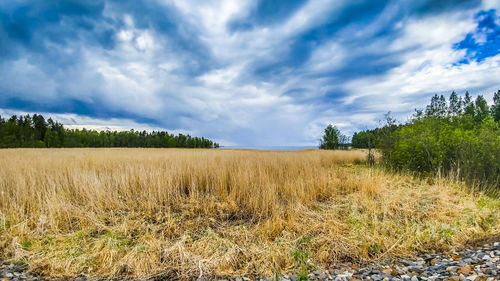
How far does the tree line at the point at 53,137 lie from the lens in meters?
42.2

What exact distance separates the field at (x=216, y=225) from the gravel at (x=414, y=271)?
168 millimetres

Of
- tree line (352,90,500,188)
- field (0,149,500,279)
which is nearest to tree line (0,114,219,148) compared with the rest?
field (0,149,500,279)

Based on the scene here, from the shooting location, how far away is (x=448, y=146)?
28.3 ft

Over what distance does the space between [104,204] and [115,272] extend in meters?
2.52

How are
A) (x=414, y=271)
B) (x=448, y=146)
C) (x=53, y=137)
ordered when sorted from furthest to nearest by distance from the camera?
(x=53, y=137) < (x=448, y=146) < (x=414, y=271)

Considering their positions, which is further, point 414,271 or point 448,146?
point 448,146

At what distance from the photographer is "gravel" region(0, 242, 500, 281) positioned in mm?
2951

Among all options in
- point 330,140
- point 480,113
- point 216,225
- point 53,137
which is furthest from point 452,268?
point 53,137

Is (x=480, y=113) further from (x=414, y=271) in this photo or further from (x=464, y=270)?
(x=414, y=271)

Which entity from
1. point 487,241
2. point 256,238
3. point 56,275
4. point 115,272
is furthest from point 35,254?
point 487,241

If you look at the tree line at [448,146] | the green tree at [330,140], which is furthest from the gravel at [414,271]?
the green tree at [330,140]

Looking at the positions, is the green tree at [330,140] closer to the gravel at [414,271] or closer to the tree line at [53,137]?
the gravel at [414,271]

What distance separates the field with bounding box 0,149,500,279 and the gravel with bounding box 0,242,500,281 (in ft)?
0.55

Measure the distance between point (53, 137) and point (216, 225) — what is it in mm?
60436
